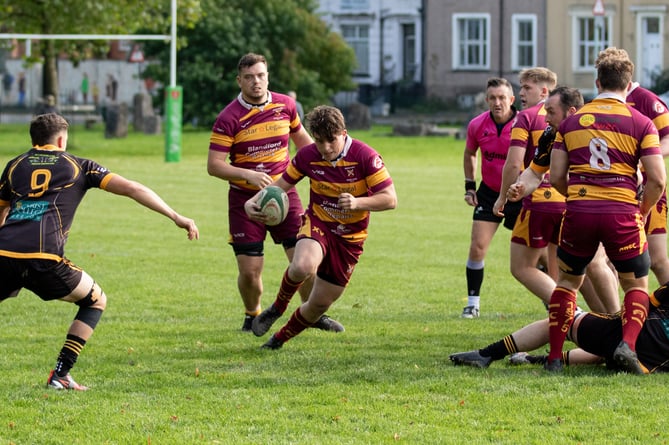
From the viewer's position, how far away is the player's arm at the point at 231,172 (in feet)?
31.1

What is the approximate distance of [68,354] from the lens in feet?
24.9

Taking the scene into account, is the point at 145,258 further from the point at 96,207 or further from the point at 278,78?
the point at 278,78

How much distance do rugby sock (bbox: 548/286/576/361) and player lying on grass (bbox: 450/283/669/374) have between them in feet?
0.45

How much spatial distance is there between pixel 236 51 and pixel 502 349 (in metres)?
39.0

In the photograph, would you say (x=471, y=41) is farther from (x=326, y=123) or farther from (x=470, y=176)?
(x=326, y=123)

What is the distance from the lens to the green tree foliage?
150ft

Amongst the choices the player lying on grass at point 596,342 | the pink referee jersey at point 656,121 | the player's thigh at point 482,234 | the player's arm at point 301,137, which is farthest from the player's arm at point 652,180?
the player's arm at point 301,137

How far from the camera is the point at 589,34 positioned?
50.0 metres

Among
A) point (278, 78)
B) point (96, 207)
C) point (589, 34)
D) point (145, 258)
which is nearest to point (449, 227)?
point (145, 258)

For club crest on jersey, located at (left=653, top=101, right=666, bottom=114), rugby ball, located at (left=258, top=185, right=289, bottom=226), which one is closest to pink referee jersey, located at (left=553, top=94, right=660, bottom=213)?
club crest on jersey, located at (left=653, top=101, right=666, bottom=114)

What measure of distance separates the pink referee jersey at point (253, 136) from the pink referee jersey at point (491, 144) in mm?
1734

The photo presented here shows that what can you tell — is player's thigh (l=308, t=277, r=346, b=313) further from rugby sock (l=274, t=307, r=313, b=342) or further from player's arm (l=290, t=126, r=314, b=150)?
player's arm (l=290, t=126, r=314, b=150)

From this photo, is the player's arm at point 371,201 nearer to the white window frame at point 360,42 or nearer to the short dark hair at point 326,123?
the short dark hair at point 326,123

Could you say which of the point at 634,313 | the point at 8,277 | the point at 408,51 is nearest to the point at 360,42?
the point at 408,51
